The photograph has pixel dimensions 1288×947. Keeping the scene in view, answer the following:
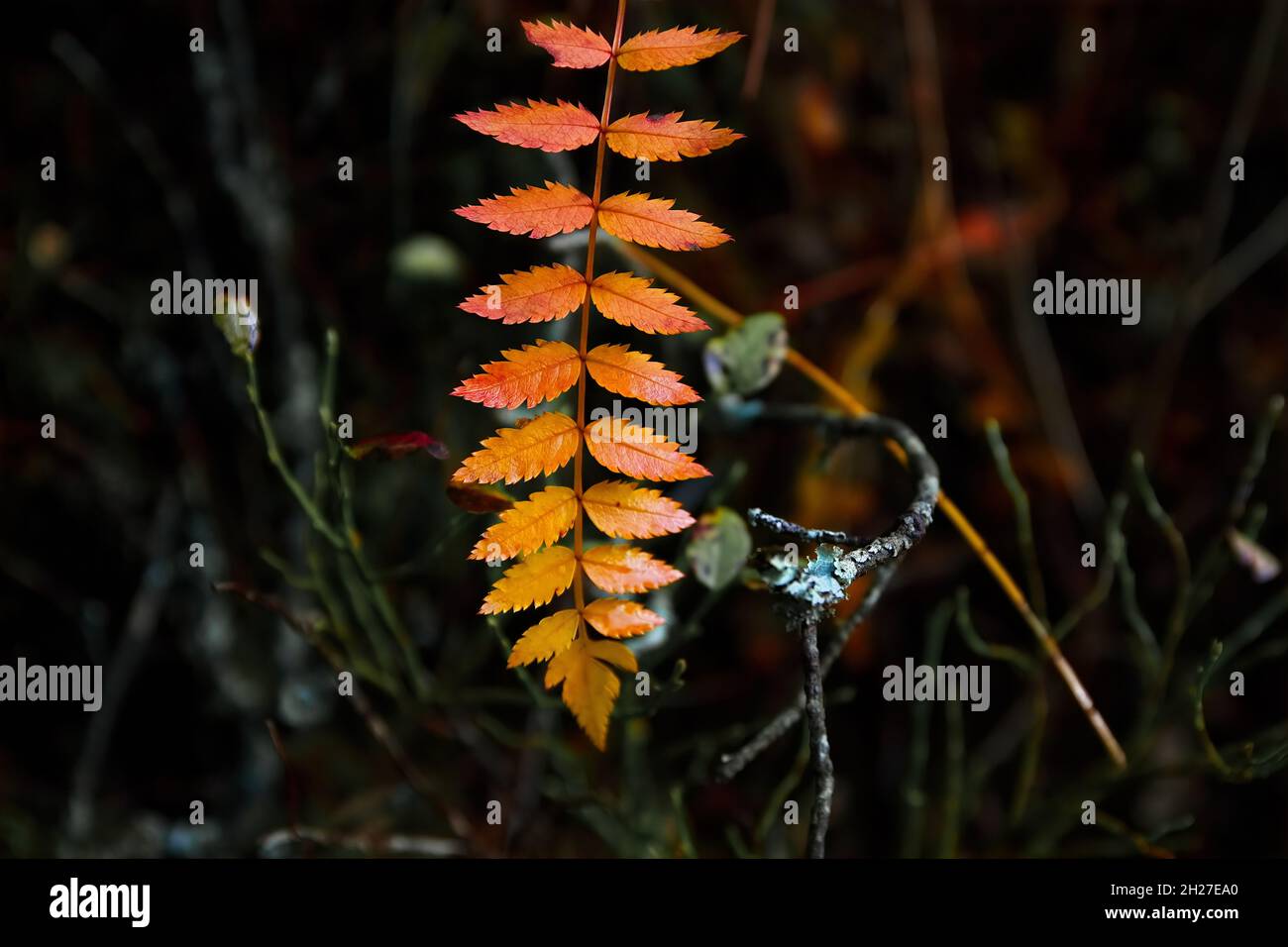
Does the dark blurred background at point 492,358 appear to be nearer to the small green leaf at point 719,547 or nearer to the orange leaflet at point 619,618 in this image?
the small green leaf at point 719,547

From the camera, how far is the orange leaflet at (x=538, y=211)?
2.55 ft

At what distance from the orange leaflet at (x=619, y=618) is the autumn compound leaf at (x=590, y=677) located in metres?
0.01

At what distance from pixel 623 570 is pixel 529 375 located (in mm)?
166

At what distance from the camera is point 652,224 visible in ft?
2.62

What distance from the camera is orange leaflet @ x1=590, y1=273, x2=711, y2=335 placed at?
2.58ft

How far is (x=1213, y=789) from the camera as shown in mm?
1941

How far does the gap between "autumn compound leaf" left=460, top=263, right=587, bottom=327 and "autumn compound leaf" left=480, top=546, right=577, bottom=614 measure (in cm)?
18

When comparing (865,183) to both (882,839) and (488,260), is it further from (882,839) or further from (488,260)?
(882,839)

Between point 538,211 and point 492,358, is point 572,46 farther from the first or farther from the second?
point 492,358

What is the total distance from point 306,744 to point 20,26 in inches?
49.9

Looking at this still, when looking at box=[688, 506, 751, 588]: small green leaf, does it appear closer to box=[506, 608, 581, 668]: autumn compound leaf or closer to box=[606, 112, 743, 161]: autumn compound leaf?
box=[506, 608, 581, 668]: autumn compound leaf

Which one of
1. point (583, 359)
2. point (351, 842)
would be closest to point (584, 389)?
point (583, 359)
